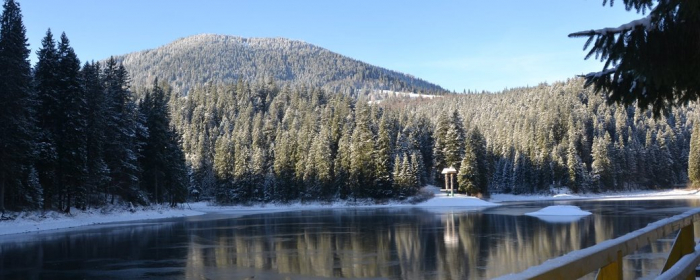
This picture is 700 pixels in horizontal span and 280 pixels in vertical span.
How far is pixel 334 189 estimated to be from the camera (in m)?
85.9

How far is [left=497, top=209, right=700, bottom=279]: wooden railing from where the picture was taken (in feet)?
9.16

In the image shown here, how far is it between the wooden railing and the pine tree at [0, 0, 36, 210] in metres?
38.0

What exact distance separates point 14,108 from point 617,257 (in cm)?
4117

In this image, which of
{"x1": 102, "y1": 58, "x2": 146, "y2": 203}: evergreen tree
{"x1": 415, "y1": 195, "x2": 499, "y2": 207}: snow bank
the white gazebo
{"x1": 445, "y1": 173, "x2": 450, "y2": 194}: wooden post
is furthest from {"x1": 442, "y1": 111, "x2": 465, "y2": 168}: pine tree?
{"x1": 102, "y1": 58, "x2": 146, "y2": 203}: evergreen tree

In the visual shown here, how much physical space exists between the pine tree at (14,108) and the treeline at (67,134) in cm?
6

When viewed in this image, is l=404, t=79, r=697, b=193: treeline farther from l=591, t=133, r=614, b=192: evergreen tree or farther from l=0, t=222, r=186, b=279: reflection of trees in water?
l=0, t=222, r=186, b=279: reflection of trees in water

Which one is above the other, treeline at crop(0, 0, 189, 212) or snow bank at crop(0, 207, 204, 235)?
treeline at crop(0, 0, 189, 212)

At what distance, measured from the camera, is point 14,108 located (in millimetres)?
36812

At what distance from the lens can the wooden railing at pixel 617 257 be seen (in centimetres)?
279

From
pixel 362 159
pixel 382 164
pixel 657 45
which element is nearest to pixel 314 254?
pixel 657 45

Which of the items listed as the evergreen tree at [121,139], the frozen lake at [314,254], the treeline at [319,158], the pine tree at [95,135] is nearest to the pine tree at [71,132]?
Answer: the pine tree at [95,135]

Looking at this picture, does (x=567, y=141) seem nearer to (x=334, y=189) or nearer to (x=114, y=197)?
(x=334, y=189)

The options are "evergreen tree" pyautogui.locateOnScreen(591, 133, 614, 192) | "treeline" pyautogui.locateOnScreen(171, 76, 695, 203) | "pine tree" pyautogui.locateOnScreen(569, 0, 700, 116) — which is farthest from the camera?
"evergreen tree" pyautogui.locateOnScreen(591, 133, 614, 192)

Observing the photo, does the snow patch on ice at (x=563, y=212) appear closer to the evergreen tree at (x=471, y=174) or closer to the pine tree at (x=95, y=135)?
the pine tree at (x=95, y=135)
